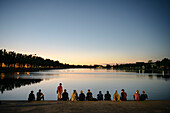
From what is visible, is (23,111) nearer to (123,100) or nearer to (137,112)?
(137,112)

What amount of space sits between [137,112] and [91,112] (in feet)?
14.1

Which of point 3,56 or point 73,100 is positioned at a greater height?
point 3,56

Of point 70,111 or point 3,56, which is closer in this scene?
point 70,111

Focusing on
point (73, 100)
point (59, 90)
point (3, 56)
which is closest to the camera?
point (73, 100)

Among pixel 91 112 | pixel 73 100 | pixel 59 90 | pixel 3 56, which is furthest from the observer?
pixel 3 56

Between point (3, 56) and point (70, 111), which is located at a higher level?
point (3, 56)

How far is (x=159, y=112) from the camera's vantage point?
15031 mm

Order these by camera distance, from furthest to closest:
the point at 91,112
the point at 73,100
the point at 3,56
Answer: the point at 3,56, the point at 73,100, the point at 91,112

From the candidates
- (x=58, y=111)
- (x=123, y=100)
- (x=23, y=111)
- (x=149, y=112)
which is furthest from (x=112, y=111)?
(x=23, y=111)

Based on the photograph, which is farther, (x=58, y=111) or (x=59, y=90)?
(x=59, y=90)

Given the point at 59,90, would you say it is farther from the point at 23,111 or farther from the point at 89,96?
the point at 23,111

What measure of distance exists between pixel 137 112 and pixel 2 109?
12.9 metres

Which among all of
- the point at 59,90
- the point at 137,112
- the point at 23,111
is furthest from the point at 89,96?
the point at 23,111

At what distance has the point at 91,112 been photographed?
15.0 meters
